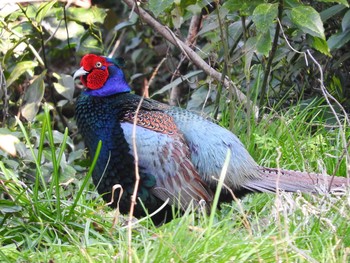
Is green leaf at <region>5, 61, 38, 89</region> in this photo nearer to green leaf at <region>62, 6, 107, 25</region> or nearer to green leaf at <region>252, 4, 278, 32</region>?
green leaf at <region>62, 6, 107, 25</region>

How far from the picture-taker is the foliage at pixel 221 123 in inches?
143

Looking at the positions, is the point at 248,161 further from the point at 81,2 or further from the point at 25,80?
the point at 25,80

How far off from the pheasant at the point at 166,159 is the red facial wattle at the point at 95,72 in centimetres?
12

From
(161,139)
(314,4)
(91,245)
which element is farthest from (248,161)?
(314,4)

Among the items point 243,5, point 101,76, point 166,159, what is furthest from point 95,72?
point 243,5

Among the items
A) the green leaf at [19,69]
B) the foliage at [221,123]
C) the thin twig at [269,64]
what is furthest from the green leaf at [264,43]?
the green leaf at [19,69]

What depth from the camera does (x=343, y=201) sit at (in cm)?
407

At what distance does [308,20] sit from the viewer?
5.06 m

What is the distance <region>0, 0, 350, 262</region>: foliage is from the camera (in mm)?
3627

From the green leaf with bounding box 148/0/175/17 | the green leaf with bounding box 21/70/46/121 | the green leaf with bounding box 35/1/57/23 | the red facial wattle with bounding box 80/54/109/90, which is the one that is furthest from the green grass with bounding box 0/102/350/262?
the green leaf with bounding box 148/0/175/17

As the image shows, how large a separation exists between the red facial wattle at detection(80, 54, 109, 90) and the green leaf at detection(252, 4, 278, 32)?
0.88 meters

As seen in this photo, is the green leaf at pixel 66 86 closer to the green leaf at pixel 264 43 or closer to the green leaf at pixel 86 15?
the green leaf at pixel 86 15

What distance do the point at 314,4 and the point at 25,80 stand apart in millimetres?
2118

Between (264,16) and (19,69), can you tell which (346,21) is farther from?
(19,69)
